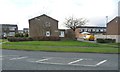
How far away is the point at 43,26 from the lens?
226 feet

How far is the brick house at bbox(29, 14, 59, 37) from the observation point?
69.2m

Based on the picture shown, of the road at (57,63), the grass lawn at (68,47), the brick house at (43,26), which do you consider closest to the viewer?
the road at (57,63)

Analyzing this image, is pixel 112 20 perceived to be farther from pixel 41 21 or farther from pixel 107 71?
pixel 107 71

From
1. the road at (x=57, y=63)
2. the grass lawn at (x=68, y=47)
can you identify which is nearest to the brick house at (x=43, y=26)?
the grass lawn at (x=68, y=47)

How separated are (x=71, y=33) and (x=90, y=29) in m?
62.8

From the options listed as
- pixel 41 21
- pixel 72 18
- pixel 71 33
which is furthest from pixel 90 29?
pixel 71 33

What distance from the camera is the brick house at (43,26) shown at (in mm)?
69250

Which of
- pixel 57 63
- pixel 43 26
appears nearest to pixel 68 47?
pixel 57 63

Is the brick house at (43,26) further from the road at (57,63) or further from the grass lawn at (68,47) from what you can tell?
the road at (57,63)

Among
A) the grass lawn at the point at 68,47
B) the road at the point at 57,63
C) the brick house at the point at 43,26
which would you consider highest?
the brick house at the point at 43,26

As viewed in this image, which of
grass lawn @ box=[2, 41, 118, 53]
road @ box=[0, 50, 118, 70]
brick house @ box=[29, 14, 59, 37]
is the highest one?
brick house @ box=[29, 14, 59, 37]

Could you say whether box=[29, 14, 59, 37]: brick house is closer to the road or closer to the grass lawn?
the grass lawn

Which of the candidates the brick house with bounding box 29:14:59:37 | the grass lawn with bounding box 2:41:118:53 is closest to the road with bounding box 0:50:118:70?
the grass lawn with bounding box 2:41:118:53

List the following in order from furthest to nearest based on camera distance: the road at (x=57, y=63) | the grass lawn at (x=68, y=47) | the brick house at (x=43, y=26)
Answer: the brick house at (x=43, y=26) < the grass lawn at (x=68, y=47) < the road at (x=57, y=63)
